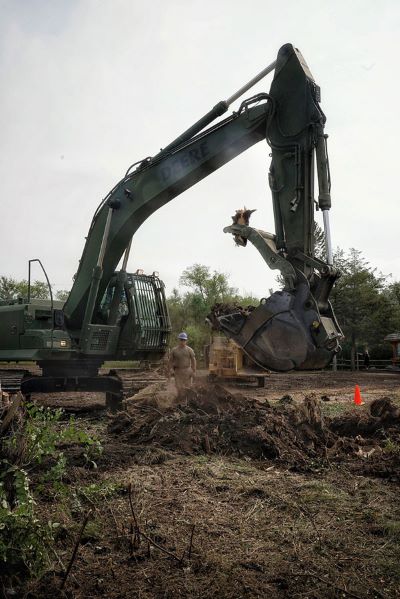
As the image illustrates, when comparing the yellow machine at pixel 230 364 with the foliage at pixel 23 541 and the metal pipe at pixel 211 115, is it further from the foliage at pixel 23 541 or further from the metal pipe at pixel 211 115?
the foliage at pixel 23 541

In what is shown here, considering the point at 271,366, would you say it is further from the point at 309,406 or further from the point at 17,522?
the point at 17,522

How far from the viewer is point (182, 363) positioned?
10469 mm

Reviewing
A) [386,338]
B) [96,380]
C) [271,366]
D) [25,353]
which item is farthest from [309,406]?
[386,338]

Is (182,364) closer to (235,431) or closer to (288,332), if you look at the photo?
(235,431)

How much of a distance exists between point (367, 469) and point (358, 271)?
87.8 feet

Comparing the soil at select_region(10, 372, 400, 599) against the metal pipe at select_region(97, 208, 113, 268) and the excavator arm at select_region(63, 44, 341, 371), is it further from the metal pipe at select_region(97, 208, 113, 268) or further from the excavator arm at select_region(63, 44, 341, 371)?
the metal pipe at select_region(97, 208, 113, 268)

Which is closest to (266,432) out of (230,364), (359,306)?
(230,364)

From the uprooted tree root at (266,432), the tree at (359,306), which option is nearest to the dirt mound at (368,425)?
the uprooted tree root at (266,432)

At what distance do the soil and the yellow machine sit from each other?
9.19 meters

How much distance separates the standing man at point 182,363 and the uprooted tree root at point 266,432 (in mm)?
1853

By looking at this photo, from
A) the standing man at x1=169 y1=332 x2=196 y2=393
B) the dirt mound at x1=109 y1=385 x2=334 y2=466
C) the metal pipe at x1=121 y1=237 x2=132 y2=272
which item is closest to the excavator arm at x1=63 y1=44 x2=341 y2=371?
the metal pipe at x1=121 y1=237 x2=132 y2=272

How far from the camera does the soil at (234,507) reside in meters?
3.25

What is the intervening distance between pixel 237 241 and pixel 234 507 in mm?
3627

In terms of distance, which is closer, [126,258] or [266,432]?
[266,432]
